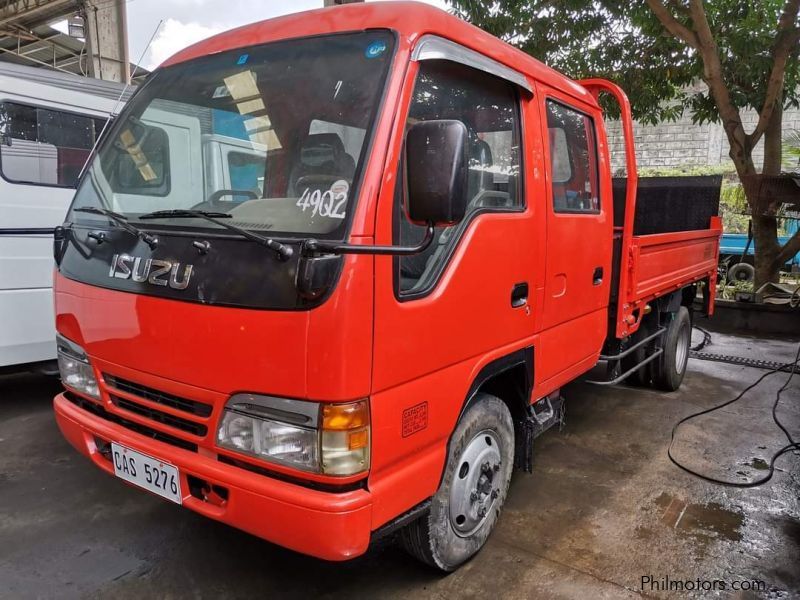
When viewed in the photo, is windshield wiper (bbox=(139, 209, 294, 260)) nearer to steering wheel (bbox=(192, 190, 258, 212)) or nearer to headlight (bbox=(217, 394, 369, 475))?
steering wheel (bbox=(192, 190, 258, 212))

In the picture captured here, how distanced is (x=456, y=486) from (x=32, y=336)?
3.48 metres

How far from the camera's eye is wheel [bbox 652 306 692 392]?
490 cm

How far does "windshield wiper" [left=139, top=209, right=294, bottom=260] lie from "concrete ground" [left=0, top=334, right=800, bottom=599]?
1494 mm

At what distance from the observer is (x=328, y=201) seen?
1777 mm

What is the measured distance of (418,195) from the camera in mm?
1700

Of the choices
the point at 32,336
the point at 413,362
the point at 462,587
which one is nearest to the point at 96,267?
the point at 413,362

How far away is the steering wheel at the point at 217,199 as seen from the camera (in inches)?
79.5

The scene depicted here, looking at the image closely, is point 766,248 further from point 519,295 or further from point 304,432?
point 304,432

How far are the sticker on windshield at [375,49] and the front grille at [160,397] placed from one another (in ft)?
4.35

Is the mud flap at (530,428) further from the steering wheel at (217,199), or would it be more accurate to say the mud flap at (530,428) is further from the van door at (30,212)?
the van door at (30,212)

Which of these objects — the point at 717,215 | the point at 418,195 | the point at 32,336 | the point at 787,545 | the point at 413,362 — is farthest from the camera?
the point at 717,215

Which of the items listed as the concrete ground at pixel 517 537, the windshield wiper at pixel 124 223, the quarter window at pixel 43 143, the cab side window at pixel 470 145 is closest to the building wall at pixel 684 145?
the concrete ground at pixel 517 537

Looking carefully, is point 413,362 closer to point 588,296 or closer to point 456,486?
point 456,486

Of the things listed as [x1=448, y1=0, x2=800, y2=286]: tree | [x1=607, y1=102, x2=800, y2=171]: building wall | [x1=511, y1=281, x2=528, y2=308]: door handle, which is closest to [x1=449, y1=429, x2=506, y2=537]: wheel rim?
[x1=511, y1=281, x2=528, y2=308]: door handle
